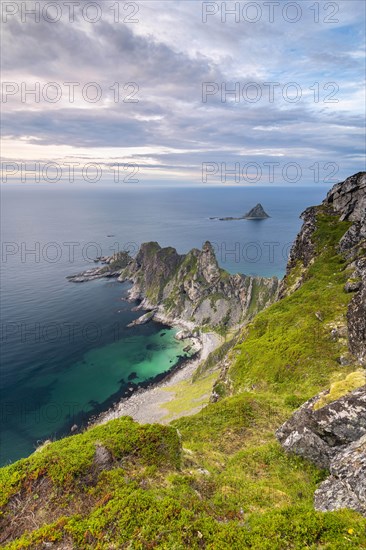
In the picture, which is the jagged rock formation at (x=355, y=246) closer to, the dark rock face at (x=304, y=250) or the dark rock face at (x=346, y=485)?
the dark rock face at (x=304, y=250)

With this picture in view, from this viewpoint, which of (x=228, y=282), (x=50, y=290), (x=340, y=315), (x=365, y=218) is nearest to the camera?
(x=340, y=315)

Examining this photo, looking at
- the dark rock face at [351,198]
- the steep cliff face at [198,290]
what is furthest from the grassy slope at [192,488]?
the steep cliff face at [198,290]

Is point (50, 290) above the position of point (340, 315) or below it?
below

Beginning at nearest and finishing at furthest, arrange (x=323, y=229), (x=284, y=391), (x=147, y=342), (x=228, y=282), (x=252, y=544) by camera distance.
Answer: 1. (x=252, y=544)
2. (x=284, y=391)
3. (x=323, y=229)
4. (x=147, y=342)
5. (x=228, y=282)

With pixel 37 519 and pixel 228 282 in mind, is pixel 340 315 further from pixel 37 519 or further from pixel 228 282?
pixel 228 282

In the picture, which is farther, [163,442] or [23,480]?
[163,442]

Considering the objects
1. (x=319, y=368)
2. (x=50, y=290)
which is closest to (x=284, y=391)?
(x=319, y=368)

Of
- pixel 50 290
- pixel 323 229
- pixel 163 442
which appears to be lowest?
pixel 50 290
